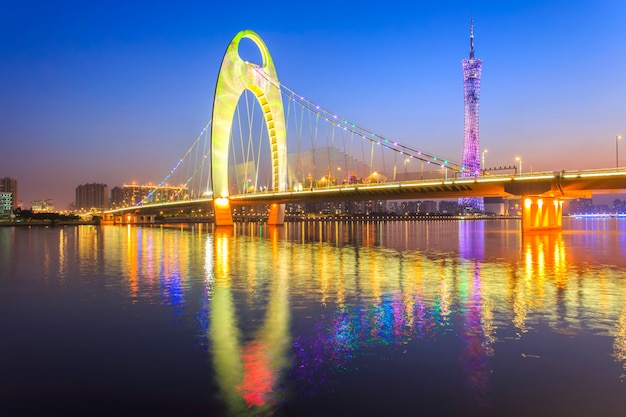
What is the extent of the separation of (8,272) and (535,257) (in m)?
24.0

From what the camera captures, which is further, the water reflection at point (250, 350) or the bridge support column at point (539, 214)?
the bridge support column at point (539, 214)

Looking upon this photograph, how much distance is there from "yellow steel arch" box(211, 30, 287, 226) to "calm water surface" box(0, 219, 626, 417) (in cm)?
5692

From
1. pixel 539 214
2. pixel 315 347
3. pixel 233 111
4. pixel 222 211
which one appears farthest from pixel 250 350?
pixel 233 111

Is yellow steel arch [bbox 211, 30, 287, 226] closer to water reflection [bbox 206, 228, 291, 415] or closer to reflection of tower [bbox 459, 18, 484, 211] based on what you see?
water reflection [bbox 206, 228, 291, 415]

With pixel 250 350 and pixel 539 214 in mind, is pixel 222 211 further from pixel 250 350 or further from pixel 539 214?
pixel 250 350

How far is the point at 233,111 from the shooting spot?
75250 millimetres

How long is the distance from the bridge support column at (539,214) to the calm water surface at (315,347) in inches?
1350

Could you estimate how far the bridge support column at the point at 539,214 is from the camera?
50.8 m

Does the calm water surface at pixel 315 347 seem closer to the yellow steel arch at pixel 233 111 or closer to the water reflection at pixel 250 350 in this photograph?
the water reflection at pixel 250 350

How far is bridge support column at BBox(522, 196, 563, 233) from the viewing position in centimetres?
5081

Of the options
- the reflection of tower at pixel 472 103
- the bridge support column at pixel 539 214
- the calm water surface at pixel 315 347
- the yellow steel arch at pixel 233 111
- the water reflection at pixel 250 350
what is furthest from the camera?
the reflection of tower at pixel 472 103

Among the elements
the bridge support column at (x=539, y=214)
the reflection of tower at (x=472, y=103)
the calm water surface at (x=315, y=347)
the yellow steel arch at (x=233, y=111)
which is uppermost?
the reflection of tower at (x=472, y=103)

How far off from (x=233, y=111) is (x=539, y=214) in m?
42.8

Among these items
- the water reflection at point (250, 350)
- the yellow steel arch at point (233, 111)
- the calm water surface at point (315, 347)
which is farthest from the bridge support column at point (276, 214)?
the water reflection at point (250, 350)
